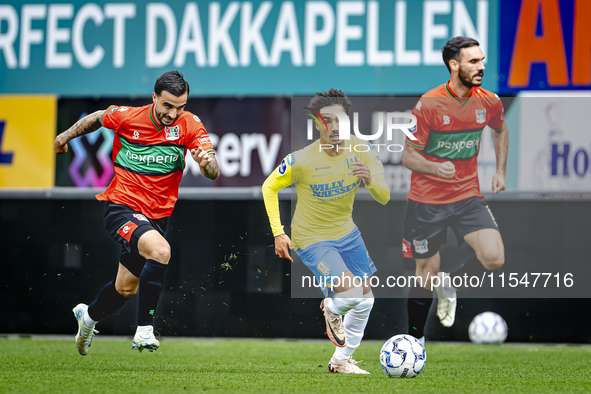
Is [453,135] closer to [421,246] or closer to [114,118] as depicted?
[421,246]

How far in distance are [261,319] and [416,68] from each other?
5.10m

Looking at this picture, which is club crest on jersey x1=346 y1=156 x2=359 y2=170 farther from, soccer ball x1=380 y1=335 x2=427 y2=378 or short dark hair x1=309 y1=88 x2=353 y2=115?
soccer ball x1=380 y1=335 x2=427 y2=378

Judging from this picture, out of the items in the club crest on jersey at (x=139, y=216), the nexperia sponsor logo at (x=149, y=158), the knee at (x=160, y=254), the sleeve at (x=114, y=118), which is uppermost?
the sleeve at (x=114, y=118)

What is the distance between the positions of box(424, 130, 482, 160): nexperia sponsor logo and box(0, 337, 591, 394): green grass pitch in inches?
74.4

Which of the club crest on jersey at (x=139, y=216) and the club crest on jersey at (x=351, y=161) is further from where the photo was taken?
the club crest on jersey at (x=351, y=161)

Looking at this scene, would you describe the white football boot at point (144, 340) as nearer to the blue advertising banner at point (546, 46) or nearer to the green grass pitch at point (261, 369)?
the green grass pitch at point (261, 369)

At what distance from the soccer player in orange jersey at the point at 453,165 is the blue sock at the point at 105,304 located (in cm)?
264

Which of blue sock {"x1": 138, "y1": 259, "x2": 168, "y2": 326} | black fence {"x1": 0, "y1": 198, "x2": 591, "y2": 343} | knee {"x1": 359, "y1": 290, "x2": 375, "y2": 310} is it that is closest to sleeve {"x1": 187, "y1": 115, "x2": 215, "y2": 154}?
blue sock {"x1": 138, "y1": 259, "x2": 168, "y2": 326}

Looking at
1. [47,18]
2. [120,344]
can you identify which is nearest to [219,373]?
[120,344]

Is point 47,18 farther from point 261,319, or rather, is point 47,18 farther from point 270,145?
point 261,319

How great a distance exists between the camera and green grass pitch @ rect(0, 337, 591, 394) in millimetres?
5114

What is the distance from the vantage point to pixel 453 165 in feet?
22.4

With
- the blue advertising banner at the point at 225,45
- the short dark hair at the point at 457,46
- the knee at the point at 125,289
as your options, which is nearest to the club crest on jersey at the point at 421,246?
the short dark hair at the point at 457,46

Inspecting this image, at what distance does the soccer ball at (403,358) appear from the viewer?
5711 millimetres
